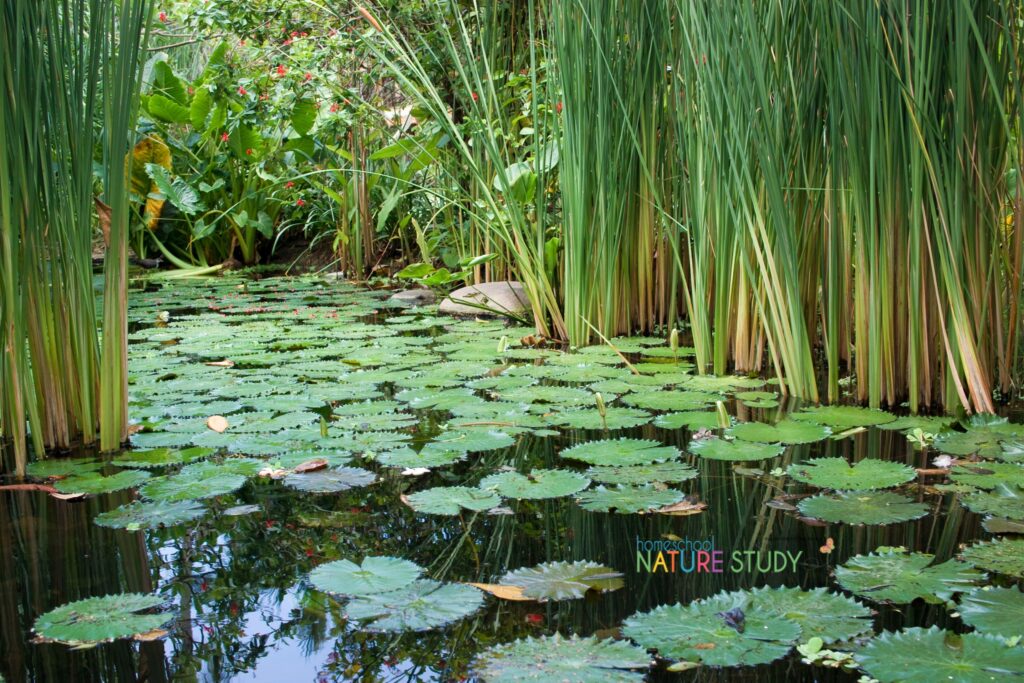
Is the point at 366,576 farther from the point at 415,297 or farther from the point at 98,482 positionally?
the point at 415,297

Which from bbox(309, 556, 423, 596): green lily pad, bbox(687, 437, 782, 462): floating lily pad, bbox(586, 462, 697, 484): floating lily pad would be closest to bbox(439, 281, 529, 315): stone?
bbox(687, 437, 782, 462): floating lily pad

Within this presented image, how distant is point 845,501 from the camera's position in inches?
63.3

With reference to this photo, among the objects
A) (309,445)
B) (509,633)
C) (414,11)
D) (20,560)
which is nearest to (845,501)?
(509,633)

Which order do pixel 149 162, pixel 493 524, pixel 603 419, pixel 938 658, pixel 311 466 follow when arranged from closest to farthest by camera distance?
1. pixel 938 658
2. pixel 493 524
3. pixel 311 466
4. pixel 603 419
5. pixel 149 162

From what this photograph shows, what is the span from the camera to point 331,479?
71.4 inches

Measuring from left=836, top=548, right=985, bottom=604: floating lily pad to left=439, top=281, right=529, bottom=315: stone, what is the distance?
2.65 meters

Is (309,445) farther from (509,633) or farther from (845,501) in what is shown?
(845,501)

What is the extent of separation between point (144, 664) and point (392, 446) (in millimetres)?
940

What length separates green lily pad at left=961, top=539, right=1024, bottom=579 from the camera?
1312mm

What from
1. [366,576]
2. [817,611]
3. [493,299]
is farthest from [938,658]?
[493,299]

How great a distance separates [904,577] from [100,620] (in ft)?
3.59

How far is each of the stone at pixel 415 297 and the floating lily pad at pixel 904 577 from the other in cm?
356

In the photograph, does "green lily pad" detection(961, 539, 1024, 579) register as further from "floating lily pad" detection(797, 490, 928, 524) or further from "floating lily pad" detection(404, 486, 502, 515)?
"floating lily pad" detection(404, 486, 502, 515)

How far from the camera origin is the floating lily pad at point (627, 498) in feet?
5.29
